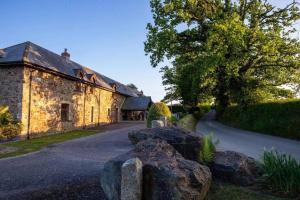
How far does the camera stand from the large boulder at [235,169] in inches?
233

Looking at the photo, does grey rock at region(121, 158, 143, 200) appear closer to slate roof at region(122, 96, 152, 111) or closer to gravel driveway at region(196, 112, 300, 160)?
gravel driveway at region(196, 112, 300, 160)

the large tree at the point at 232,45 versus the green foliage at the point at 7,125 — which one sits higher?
the large tree at the point at 232,45

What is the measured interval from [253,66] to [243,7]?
5586 millimetres

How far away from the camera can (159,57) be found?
24.9m

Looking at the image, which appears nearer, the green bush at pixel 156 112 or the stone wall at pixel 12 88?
the green bush at pixel 156 112

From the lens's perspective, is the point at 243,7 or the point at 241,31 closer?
the point at 241,31

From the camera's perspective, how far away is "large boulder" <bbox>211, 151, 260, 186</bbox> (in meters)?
5.92

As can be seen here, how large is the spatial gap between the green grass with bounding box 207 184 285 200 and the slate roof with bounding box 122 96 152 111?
3565cm

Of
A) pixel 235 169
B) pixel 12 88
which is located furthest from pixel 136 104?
pixel 235 169

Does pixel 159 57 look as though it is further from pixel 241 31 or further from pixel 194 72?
pixel 241 31

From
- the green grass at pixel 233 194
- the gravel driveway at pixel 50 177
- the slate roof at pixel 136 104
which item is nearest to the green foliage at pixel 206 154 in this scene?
the green grass at pixel 233 194

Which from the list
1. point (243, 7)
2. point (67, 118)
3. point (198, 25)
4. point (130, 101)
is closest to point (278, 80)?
point (243, 7)

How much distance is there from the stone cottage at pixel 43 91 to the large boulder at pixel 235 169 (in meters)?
15.9

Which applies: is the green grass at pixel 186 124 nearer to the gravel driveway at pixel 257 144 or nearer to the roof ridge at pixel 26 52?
the gravel driveway at pixel 257 144
